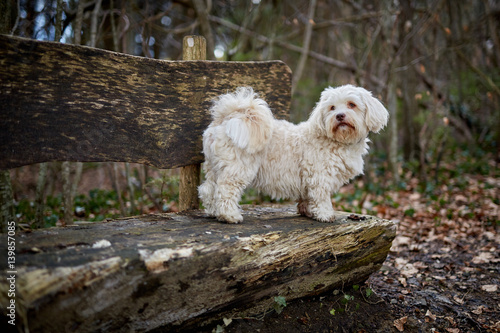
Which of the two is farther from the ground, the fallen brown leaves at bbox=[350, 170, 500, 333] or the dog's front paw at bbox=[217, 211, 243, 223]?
the dog's front paw at bbox=[217, 211, 243, 223]

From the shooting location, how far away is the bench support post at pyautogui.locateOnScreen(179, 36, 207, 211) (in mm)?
3738

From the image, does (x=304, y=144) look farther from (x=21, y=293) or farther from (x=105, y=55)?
(x=21, y=293)

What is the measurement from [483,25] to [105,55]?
1080cm

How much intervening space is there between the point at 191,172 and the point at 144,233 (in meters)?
1.29

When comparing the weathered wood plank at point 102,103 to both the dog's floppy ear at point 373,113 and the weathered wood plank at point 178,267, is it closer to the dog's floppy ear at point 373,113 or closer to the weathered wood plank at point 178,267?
the weathered wood plank at point 178,267

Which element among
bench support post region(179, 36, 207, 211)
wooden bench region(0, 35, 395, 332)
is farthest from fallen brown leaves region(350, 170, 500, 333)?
bench support post region(179, 36, 207, 211)

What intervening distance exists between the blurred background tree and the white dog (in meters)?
2.93

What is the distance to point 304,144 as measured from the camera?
135 inches

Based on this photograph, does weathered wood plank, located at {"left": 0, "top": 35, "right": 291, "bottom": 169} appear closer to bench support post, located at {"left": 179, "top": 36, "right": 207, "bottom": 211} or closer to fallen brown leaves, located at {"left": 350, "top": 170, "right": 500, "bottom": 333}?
bench support post, located at {"left": 179, "top": 36, "right": 207, "bottom": 211}

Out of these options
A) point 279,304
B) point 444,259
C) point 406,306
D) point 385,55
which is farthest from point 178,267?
point 385,55

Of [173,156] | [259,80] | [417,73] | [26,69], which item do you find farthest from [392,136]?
[26,69]

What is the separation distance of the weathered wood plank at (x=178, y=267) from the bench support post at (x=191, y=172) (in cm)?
39

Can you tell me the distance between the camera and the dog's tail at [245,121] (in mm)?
2990

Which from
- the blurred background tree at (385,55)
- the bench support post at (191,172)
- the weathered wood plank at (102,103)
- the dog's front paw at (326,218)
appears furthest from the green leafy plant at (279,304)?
the blurred background tree at (385,55)
